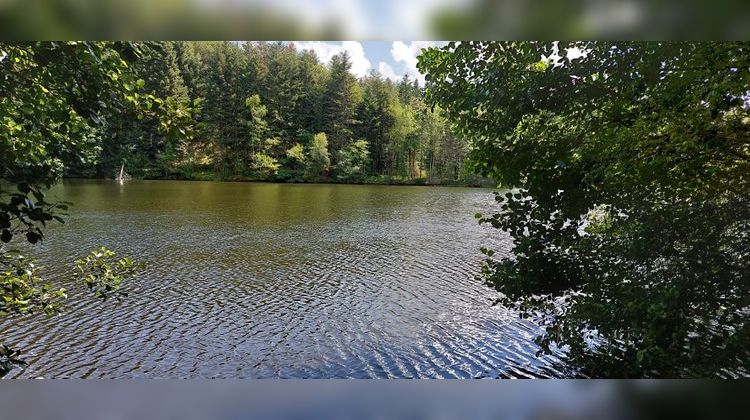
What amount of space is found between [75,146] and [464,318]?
4669mm

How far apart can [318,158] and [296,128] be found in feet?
2.14

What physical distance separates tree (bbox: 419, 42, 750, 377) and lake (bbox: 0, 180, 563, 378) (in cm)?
150

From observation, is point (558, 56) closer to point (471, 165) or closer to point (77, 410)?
point (471, 165)

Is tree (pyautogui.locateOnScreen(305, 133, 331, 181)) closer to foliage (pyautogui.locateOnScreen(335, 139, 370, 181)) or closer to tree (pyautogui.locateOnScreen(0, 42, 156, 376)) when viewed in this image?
foliage (pyautogui.locateOnScreen(335, 139, 370, 181))

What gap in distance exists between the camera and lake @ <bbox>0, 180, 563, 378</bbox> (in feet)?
14.0

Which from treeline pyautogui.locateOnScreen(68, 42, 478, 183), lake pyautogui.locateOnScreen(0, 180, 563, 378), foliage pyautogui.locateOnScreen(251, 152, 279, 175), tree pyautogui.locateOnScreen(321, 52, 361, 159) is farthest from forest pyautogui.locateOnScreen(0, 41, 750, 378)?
tree pyautogui.locateOnScreen(321, 52, 361, 159)

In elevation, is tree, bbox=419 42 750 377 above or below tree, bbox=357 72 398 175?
below

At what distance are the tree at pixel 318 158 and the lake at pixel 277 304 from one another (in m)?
→ 1.73

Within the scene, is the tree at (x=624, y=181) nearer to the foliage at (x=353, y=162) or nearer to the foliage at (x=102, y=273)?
the foliage at (x=102, y=273)

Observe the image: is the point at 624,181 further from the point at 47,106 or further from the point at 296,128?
the point at 296,128

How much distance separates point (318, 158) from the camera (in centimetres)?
599

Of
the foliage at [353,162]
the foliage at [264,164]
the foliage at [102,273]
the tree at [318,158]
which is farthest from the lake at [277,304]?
the tree at [318,158]

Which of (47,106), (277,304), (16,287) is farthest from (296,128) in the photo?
(16,287)
